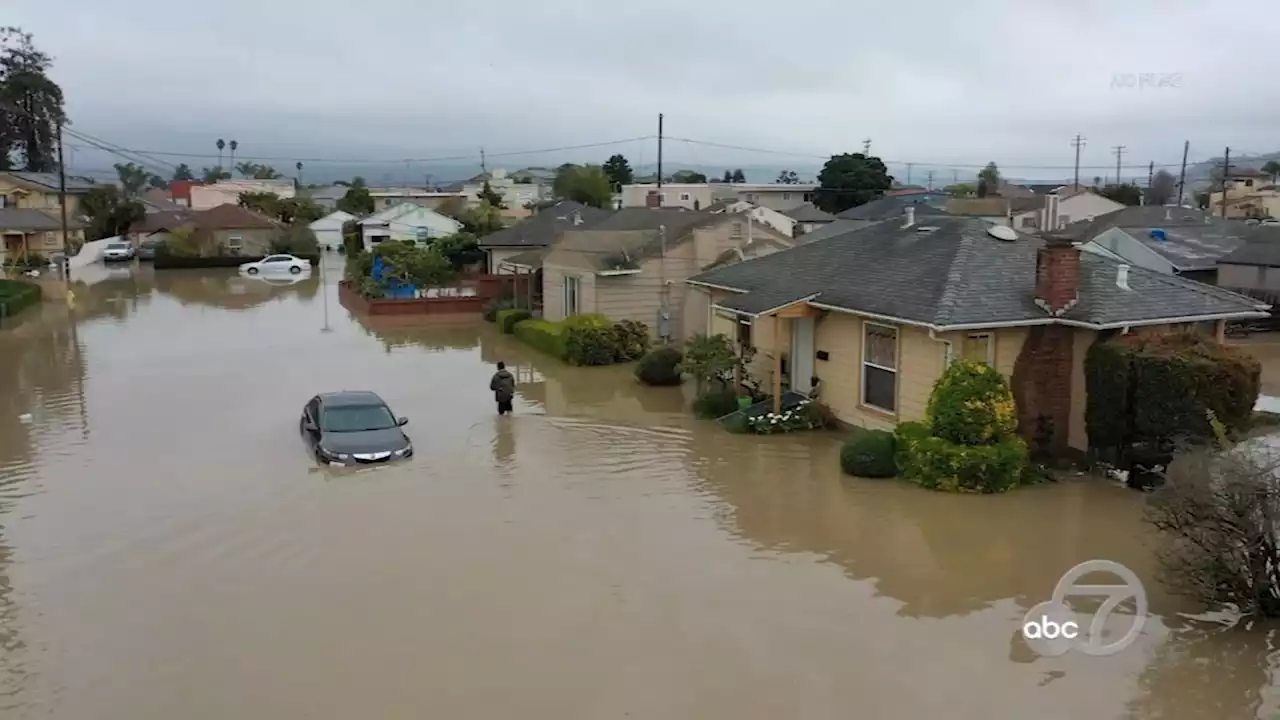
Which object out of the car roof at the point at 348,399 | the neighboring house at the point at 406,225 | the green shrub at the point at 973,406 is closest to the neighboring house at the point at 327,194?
the neighboring house at the point at 406,225

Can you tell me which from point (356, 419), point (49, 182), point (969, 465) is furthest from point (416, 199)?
point (969, 465)

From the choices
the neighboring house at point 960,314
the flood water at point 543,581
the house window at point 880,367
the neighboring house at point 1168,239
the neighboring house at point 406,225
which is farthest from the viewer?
the neighboring house at point 406,225

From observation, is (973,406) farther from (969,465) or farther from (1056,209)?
(1056,209)

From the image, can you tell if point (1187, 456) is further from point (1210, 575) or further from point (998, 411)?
point (998, 411)

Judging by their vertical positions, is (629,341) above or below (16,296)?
below

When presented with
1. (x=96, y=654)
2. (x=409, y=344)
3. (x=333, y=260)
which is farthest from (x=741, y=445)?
(x=333, y=260)

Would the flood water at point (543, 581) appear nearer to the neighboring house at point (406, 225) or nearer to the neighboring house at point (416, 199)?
the neighboring house at point (406, 225)
